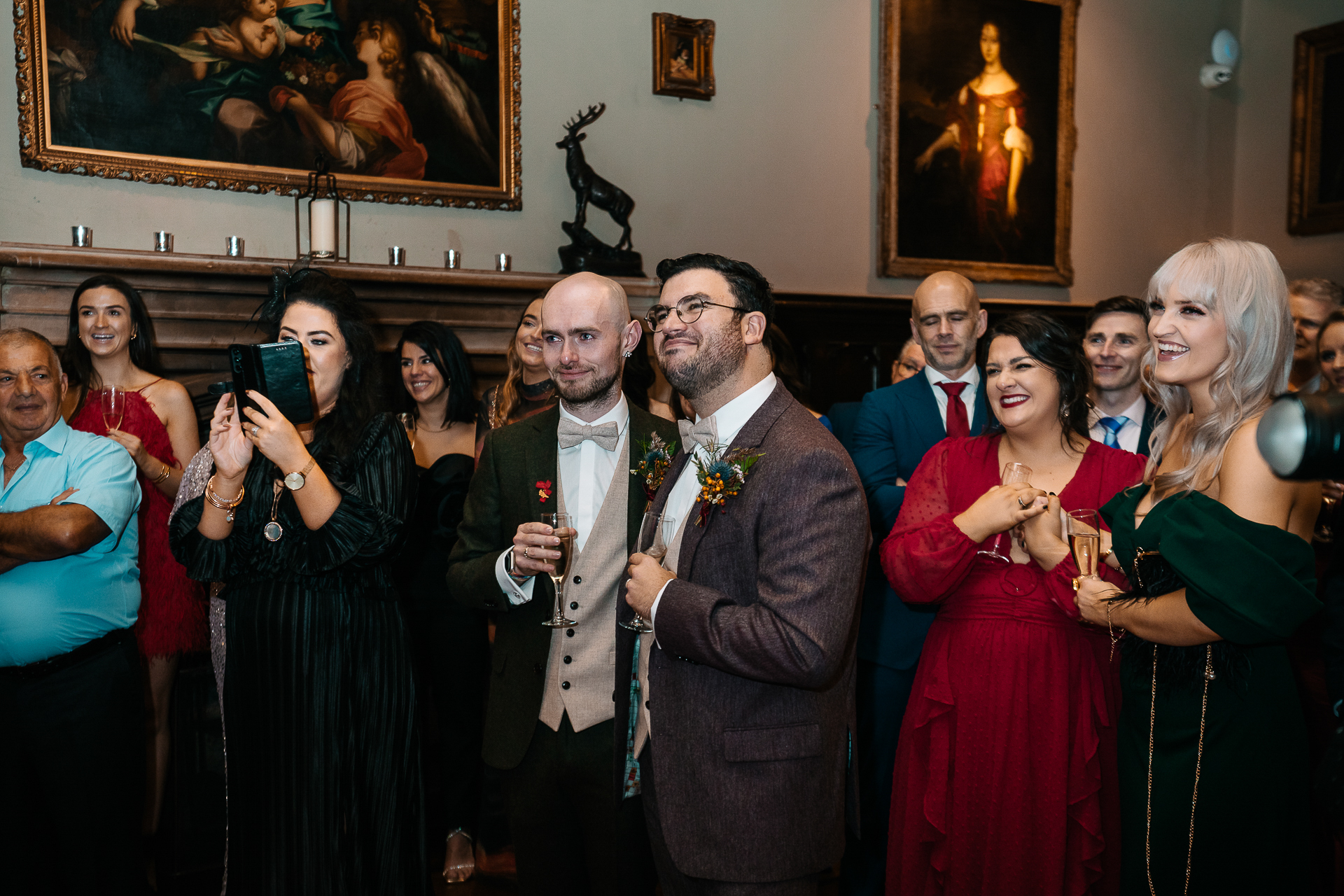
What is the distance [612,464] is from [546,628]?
416 millimetres

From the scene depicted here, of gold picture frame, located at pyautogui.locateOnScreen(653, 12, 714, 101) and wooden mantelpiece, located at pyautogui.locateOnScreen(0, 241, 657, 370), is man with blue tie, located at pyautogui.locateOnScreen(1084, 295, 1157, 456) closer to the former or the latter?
wooden mantelpiece, located at pyautogui.locateOnScreen(0, 241, 657, 370)

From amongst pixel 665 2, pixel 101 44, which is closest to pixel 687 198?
pixel 665 2

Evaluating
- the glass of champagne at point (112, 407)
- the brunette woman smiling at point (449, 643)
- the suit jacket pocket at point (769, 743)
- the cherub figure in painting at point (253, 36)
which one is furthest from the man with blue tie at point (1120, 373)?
the cherub figure in painting at point (253, 36)

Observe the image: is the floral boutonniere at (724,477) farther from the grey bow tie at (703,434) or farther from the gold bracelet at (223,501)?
the gold bracelet at (223,501)

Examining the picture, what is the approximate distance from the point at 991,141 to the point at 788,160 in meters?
1.54

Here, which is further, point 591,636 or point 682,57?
point 682,57

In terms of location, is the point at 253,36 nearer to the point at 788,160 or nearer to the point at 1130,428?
the point at 788,160

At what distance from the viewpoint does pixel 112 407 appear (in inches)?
123

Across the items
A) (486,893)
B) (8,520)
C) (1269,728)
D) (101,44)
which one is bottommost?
(486,893)

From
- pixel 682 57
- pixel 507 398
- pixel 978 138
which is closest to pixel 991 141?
pixel 978 138

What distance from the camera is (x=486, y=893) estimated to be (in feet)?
10.6

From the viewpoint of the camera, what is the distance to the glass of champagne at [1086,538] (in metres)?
1.97

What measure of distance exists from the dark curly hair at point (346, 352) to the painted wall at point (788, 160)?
255cm

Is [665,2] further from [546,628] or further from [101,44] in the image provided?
[546,628]
